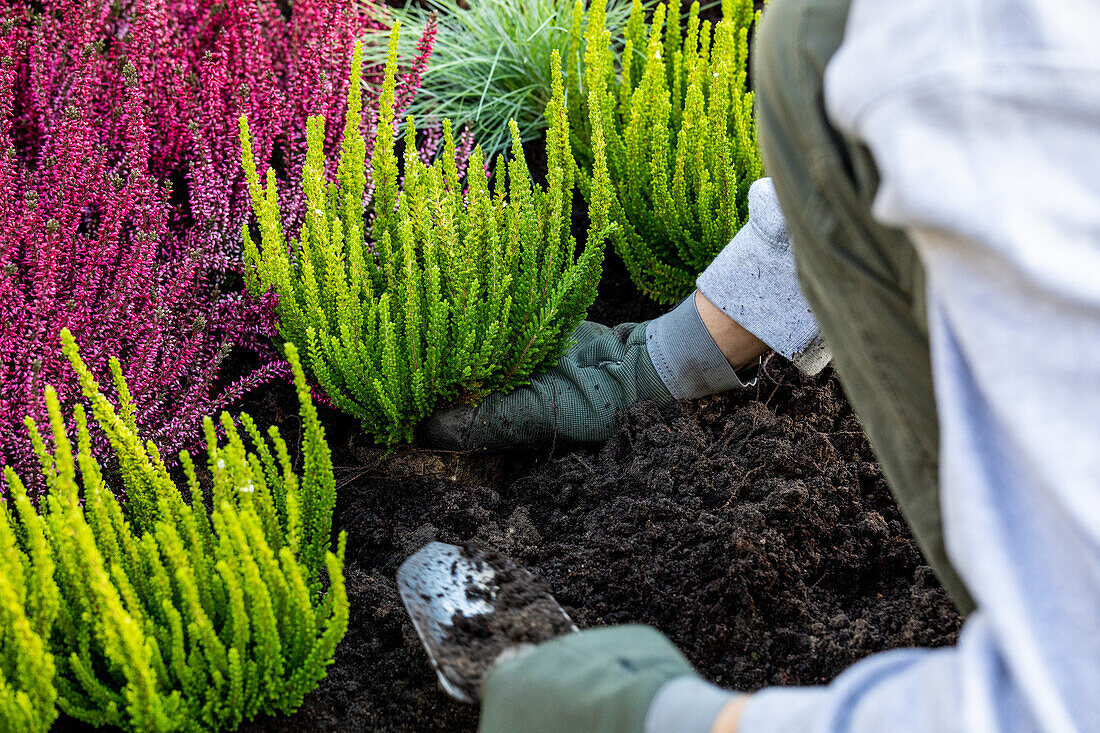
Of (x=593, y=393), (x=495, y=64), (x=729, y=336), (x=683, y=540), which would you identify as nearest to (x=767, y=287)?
(x=729, y=336)

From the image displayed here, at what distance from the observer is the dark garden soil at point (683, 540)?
1.34m

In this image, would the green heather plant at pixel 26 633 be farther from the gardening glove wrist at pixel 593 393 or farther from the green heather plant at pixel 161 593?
the gardening glove wrist at pixel 593 393

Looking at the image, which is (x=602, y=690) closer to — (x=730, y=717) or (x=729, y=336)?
(x=730, y=717)

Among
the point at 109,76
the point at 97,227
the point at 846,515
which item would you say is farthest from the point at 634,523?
the point at 109,76

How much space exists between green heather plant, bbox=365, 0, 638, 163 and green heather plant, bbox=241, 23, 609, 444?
3.61 feet

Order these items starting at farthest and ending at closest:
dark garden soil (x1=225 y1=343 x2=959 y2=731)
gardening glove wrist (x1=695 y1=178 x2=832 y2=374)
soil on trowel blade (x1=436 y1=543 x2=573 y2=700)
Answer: gardening glove wrist (x1=695 y1=178 x2=832 y2=374) < dark garden soil (x1=225 y1=343 x2=959 y2=731) < soil on trowel blade (x1=436 y1=543 x2=573 y2=700)

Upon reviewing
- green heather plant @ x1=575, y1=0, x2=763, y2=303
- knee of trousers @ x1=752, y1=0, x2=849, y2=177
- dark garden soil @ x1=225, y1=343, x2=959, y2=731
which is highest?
knee of trousers @ x1=752, y1=0, x2=849, y2=177

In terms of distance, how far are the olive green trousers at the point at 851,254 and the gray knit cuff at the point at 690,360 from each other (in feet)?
2.90

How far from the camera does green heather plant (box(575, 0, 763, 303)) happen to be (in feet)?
6.64

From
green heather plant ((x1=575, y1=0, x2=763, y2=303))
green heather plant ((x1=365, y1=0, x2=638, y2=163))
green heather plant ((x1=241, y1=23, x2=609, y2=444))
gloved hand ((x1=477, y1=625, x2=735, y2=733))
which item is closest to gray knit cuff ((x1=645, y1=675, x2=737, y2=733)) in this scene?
gloved hand ((x1=477, y1=625, x2=735, y2=733))

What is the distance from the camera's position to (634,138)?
2.13 metres

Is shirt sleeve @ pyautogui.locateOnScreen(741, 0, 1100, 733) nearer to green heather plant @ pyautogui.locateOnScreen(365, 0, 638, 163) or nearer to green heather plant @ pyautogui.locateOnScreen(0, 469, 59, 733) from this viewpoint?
green heather plant @ pyautogui.locateOnScreen(0, 469, 59, 733)

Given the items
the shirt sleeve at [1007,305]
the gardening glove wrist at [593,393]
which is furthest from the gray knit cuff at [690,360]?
the shirt sleeve at [1007,305]

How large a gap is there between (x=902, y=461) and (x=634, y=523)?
2.34 feet
